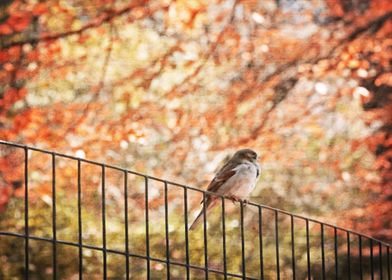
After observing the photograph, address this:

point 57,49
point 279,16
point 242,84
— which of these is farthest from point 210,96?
point 57,49

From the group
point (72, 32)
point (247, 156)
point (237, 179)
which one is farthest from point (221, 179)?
→ point (72, 32)

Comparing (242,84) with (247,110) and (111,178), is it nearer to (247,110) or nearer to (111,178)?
(247,110)

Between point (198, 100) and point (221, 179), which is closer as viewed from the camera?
point (221, 179)

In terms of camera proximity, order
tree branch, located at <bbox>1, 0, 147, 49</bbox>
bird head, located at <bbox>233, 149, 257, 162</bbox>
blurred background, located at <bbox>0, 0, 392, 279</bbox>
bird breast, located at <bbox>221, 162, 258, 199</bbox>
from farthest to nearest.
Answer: blurred background, located at <bbox>0, 0, 392, 279</bbox>
tree branch, located at <bbox>1, 0, 147, 49</bbox>
bird head, located at <bbox>233, 149, 257, 162</bbox>
bird breast, located at <bbox>221, 162, 258, 199</bbox>

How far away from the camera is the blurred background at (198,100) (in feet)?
32.4

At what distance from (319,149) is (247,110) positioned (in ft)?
3.20

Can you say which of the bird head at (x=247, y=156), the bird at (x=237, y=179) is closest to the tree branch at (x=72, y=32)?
the bird head at (x=247, y=156)

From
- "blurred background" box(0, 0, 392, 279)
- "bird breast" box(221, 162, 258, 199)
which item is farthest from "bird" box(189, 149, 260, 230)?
"blurred background" box(0, 0, 392, 279)

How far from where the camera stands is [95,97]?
10.4 meters

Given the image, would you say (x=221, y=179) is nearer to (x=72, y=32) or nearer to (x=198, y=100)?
(x=72, y=32)

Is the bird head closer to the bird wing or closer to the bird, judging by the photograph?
the bird

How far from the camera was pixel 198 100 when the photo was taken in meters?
10.9

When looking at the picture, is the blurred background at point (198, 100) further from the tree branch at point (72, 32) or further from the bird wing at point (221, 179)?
the bird wing at point (221, 179)

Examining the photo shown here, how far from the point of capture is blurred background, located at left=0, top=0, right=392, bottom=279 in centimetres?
988
